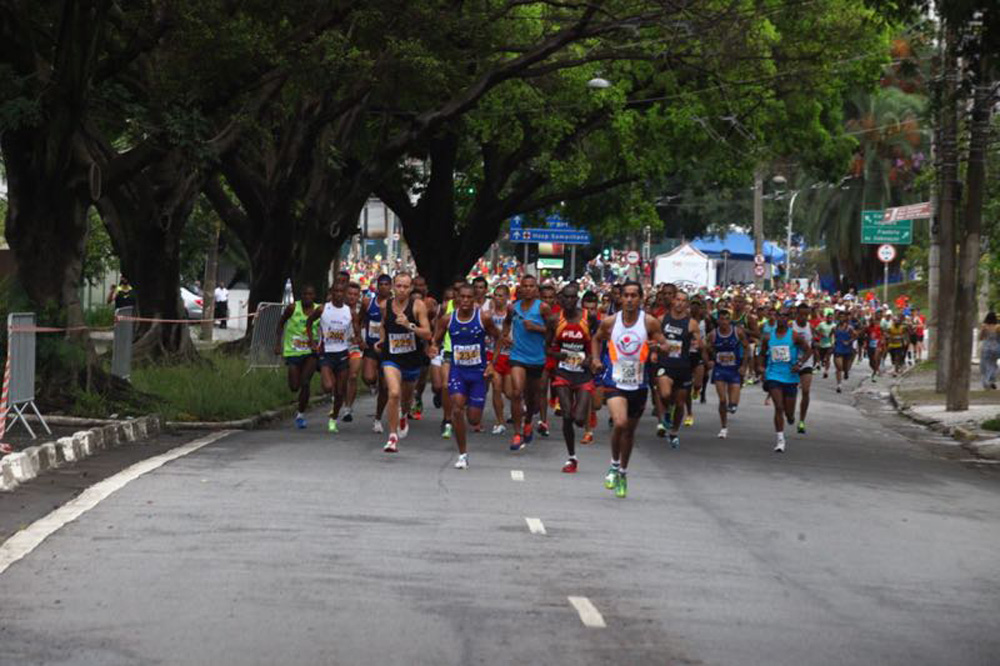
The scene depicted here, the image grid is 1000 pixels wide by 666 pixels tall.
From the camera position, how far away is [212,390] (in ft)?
80.3

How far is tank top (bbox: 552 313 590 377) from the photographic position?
1988 centimetres

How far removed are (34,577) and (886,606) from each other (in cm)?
471

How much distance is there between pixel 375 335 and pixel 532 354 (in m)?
1.95

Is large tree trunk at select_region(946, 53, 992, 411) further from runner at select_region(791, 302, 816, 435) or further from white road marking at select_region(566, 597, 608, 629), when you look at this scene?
white road marking at select_region(566, 597, 608, 629)

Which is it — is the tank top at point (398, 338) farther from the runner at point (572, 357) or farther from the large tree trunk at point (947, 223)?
the large tree trunk at point (947, 223)

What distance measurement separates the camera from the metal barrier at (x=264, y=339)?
30969 millimetres

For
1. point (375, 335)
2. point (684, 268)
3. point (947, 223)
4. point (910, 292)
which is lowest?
point (375, 335)

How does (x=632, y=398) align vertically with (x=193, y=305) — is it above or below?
above

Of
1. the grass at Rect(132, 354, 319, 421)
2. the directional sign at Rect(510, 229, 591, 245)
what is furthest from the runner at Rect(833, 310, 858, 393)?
the directional sign at Rect(510, 229, 591, 245)

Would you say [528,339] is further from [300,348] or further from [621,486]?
[621,486]

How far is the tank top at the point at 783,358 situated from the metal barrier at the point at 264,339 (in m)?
10.6

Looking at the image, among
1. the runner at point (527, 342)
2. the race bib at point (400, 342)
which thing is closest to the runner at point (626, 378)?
the race bib at point (400, 342)

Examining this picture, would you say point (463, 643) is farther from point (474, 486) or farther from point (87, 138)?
point (87, 138)

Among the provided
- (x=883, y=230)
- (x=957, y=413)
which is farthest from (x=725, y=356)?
(x=883, y=230)
